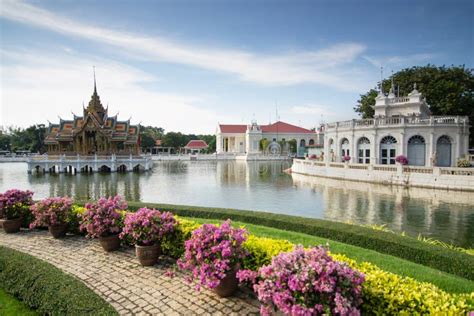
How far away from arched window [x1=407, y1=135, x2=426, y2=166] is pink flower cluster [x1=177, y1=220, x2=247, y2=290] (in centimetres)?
2993

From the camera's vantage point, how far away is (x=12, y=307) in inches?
208

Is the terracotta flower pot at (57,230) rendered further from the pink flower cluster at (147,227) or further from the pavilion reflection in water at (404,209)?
the pavilion reflection in water at (404,209)

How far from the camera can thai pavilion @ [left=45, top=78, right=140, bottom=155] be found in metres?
45.1

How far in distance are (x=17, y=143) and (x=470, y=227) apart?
101 meters

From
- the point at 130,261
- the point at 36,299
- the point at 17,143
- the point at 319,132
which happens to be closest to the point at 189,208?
the point at 130,261

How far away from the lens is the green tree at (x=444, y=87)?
4012 centimetres

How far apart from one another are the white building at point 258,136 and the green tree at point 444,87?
140 ft

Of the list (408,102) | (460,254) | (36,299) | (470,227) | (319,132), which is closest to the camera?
(36,299)

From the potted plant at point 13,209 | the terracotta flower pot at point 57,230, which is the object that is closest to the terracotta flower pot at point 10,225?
the potted plant at point 13,209

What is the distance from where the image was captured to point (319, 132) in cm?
9306

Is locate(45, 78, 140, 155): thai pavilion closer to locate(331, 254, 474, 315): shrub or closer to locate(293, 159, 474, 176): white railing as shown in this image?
locate(293, 159, 474, 176): white railing

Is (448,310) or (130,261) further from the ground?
(448,310)

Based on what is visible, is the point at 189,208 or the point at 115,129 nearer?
the point at 189,208

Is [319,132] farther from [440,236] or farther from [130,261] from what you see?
[130,261]
